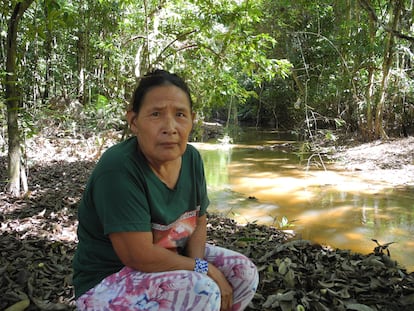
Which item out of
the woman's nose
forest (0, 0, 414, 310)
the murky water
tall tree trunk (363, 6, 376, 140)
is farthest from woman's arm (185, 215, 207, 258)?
tall tree trunk (363, 6, 376, 140)

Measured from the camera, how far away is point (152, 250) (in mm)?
1441

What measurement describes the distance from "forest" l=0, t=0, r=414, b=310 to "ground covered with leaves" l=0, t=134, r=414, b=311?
58mm

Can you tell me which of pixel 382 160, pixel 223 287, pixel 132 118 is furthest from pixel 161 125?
pixel 382 160

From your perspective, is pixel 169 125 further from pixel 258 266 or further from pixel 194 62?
pixel 194 62

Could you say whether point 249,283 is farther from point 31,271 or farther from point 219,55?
point 219,55

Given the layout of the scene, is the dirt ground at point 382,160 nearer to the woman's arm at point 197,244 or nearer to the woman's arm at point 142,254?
the woman's arm at point 197,244

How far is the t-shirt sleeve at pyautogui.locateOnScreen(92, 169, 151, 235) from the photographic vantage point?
4.54 ft

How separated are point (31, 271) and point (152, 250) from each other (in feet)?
5.04

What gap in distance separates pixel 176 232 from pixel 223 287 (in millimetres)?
301

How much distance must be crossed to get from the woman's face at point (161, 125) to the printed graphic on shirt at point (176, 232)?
0.27 metres

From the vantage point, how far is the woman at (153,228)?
4.58 ft

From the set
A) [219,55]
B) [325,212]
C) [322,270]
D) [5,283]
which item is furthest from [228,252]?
[219,55]

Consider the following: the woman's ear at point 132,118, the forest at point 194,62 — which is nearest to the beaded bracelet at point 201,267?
the woman's ear at point 132,118

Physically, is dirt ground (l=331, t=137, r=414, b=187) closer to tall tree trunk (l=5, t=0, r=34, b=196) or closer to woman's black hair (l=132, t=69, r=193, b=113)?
tall tree trunk (l=5, t=0, r=34, b=196)
